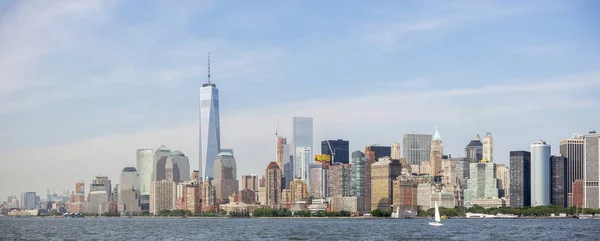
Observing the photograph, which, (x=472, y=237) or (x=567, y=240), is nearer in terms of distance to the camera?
(x=567, y=240)

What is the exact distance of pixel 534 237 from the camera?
112m

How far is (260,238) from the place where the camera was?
11094cm

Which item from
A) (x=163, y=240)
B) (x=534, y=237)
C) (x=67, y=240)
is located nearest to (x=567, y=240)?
(x=534, y=237)

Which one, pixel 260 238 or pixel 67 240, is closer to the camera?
pixel 67 240

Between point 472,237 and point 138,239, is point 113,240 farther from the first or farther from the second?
point 472,237

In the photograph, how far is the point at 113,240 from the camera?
106 m

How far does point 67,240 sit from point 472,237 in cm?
4604

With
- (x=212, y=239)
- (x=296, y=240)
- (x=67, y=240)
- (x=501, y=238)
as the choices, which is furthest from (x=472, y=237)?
(x=67, y=240)

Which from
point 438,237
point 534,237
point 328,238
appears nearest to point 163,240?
point 328,238

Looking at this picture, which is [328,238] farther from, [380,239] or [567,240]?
[567,240]

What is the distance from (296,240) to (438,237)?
17577 mm

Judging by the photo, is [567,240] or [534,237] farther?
[534,237]

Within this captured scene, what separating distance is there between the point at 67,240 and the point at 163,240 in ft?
33.8

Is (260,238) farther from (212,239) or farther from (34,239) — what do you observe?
(34,239)
